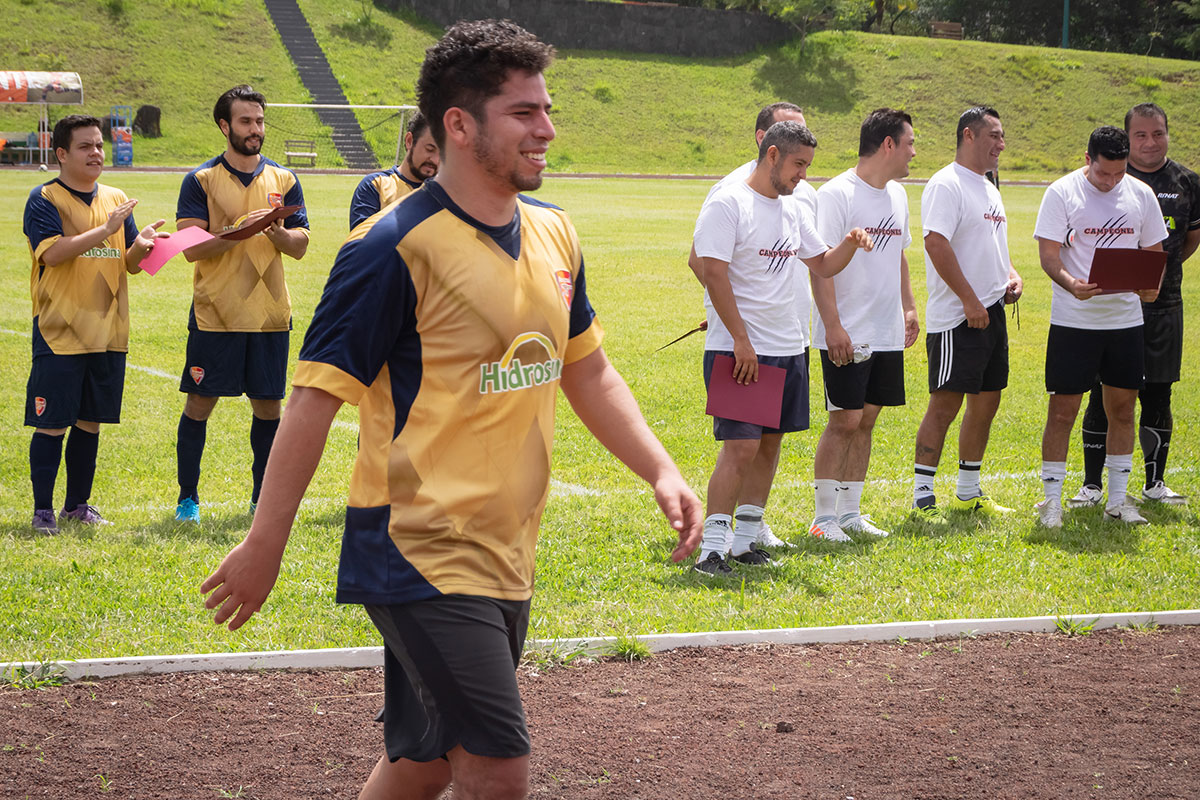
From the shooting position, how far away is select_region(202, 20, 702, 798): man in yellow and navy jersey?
2621 mm

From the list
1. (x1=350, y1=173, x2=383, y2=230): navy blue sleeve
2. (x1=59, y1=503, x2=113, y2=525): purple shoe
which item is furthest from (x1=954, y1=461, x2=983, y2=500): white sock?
(x1=59, y1=503, x2=113, y2=525): purple shoe

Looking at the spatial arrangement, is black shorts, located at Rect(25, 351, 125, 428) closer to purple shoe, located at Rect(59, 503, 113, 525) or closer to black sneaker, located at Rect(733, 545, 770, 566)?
purple shoe, located at Rect(59, 503, 113, 525)

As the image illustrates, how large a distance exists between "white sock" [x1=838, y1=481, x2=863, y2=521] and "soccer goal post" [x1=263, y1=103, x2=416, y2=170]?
43.1 meters

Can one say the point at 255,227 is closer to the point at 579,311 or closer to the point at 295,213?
the point at 295,213

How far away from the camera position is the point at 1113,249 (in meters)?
6.93

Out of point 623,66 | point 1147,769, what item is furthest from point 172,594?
point 623,66

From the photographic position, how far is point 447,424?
269 centimetres

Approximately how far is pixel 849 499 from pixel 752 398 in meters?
1.29

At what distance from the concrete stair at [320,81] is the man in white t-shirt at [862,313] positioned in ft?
142

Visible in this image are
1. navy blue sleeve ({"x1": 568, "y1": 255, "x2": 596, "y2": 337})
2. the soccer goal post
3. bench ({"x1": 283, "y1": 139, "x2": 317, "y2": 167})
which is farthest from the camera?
the soccer goal post

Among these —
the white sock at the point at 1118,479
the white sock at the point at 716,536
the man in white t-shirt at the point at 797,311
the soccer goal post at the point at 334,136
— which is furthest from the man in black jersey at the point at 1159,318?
the soccer goal post at the point at 334,136

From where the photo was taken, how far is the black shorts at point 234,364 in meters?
7.34

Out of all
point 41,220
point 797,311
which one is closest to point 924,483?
point 797,311

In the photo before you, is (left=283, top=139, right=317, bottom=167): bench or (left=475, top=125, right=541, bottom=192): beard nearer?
(left=475, top=125, right=541, bottom=192): beard
